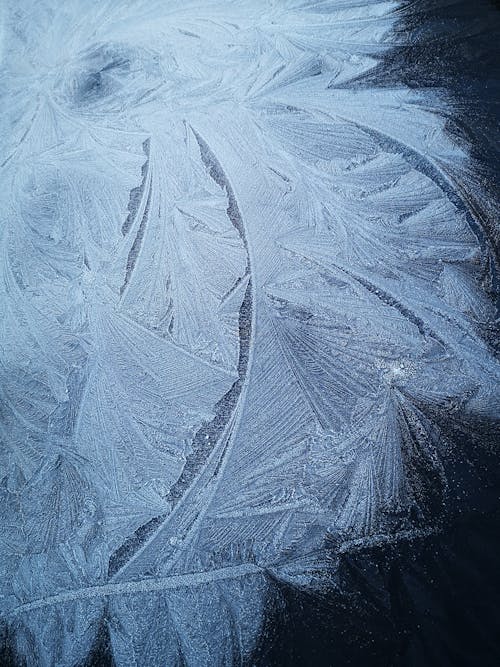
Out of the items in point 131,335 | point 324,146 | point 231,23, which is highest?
point 231,23

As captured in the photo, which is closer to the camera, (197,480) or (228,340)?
(197,480)

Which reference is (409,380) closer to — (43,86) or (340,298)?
(340,298)

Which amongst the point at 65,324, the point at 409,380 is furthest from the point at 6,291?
the point at 409,380

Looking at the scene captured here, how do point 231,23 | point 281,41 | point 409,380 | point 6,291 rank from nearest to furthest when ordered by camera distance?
point 409,380 → point 6,291 → point 281,41 → point 231,23

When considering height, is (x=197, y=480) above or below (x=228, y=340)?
below
